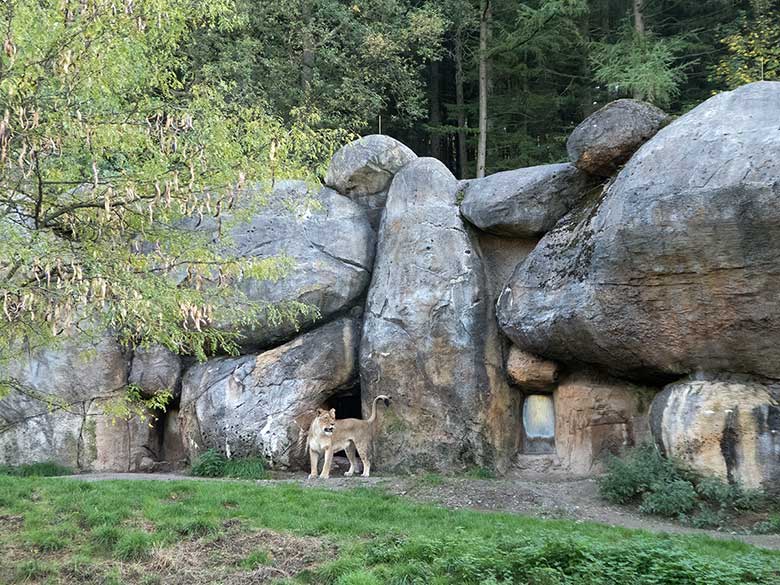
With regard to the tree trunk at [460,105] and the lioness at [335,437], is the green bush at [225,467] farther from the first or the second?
the tree trunk at [460,105]

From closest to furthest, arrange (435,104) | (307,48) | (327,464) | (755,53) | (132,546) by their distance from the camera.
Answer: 1. (132,546)
2. (327,464)
3. (755,53)
4. (307,48)
5. (435,104)

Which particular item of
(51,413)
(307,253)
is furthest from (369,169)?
(51,413)

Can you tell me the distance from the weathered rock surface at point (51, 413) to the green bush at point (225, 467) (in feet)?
8.25

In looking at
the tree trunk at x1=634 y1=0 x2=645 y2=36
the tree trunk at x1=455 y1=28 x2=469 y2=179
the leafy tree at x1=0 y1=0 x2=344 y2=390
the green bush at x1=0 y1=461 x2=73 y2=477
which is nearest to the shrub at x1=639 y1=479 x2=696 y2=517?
the leafy tree at x1=0 y1=0 x2=344 y2=390

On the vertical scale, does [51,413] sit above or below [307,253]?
below

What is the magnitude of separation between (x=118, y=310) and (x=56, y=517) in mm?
4871

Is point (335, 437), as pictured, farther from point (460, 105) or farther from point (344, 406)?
point (460, 105)

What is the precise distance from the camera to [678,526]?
439 inches

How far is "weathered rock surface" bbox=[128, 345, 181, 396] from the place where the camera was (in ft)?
53.6

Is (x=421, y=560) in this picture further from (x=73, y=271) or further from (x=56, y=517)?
(x=56, y=517)

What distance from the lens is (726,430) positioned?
1166 centimetres

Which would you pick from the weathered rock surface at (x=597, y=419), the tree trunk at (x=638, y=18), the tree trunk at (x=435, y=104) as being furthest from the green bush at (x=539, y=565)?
the tree trunk at (x=435, y=104)

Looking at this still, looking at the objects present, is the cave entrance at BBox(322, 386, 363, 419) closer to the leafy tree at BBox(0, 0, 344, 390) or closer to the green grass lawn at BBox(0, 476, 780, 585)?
the green grass lawn at BBox(0, 476, 780, 585)

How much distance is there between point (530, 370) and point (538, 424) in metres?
1.37
